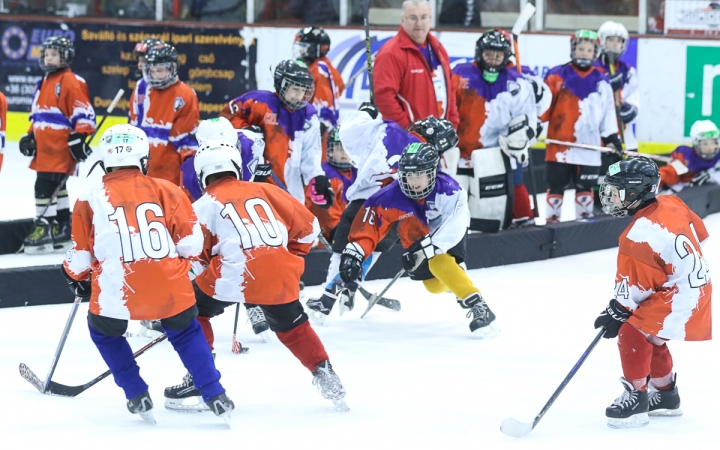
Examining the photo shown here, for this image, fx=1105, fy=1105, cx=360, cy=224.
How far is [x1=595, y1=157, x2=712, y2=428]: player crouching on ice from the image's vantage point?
325 cm

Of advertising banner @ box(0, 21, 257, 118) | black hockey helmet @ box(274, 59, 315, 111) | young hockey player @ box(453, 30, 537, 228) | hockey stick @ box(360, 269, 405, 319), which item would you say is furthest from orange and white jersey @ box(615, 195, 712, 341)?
advertising banner @ box(0, 21, 257, 118)

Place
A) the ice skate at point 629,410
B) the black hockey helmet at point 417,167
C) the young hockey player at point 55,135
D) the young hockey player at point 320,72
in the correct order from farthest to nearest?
the young hockey player at point 320,72 → the young hockey player at point 55,135 → the black hockey helmet at point 417,167 → the ice skate at point 629,410

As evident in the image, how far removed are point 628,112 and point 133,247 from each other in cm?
478

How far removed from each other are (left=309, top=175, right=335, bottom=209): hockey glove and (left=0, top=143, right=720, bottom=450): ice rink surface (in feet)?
A: 1.90

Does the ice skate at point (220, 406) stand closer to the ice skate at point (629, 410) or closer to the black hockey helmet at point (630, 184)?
the ice skate at point (629, 410)

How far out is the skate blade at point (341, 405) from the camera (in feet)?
11.7

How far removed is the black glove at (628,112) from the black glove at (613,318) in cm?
415

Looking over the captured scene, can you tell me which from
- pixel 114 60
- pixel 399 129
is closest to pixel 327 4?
pixel 114 60

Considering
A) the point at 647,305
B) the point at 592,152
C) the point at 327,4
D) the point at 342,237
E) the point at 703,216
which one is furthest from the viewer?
the point at 327,4

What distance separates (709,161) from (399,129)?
3373 millimetres

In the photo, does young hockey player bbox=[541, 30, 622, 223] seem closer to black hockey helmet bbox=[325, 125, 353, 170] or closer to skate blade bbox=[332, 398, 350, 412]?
black hockey helmet bbox=[325, 125, 353, 170]

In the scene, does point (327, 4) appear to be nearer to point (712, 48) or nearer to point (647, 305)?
point (712, 48)

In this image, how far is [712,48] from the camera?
8.38 metres

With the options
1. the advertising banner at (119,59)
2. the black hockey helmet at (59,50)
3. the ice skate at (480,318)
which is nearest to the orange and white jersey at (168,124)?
the black hockey helmet at (59,50)
